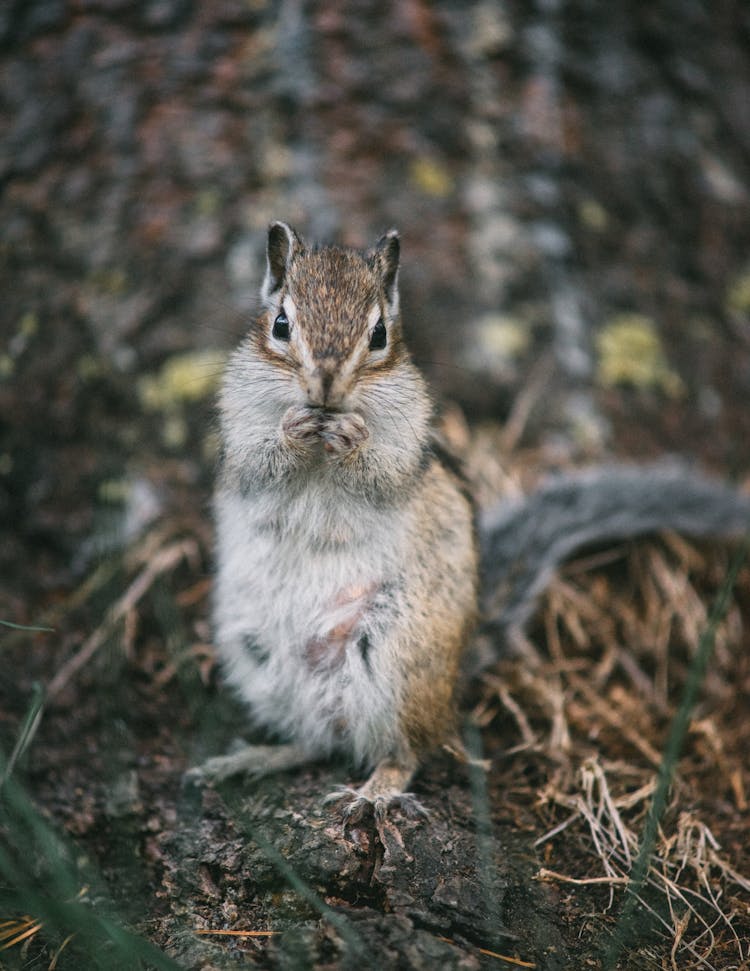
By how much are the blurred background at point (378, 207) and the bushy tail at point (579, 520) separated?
679mm

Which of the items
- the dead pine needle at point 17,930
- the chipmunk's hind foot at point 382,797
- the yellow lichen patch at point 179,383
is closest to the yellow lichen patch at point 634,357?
the yellow lichen patch at point 179,383

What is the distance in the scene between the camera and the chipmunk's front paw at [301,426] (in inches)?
84.4

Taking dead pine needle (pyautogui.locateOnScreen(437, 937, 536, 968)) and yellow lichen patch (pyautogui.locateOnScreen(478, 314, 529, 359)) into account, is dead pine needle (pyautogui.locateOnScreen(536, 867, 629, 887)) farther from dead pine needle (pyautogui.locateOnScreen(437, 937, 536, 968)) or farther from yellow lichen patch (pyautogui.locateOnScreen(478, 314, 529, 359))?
yellow lichen patch (pyautogui.locateOnScreen(478, 314, 529, 359))

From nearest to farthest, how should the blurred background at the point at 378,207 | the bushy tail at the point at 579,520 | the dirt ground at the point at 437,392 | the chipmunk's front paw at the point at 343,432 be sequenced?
the dirt ground at the point at 437,392 < the chipmunk's front paw at the point at 343,432 < the bushy tail at the point at 579,520 < the blurred background at the point at 378,207

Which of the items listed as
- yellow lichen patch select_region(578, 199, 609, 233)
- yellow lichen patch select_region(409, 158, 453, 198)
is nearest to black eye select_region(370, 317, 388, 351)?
yellow lichen patch select_region(409, 158, 453, 198)

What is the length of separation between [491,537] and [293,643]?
0.94 m

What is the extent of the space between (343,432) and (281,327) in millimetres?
351

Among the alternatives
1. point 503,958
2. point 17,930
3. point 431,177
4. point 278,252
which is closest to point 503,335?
point 431,177

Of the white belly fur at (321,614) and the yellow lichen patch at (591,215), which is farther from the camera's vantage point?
the yellow lichen patch at (591,215)

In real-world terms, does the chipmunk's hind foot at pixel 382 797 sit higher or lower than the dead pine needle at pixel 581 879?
higher

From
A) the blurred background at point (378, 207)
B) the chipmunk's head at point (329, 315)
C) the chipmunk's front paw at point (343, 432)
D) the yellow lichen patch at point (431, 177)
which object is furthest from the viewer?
the yellow lichen patch at point (431, 177)

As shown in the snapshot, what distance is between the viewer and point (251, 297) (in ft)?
11.5

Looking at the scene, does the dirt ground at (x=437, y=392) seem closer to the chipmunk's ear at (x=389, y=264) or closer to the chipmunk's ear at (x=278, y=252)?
the chipmunk's ear at (x=278, y=252)

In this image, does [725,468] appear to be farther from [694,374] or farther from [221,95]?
[221,95]
